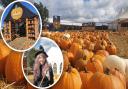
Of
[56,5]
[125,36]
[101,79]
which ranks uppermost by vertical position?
[56,5]

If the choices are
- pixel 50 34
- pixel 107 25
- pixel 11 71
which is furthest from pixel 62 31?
pixel 11 71

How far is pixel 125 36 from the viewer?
4.82 meters

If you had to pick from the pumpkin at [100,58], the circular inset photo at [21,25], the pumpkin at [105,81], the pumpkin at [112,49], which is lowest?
the pumpkin at [105,81]

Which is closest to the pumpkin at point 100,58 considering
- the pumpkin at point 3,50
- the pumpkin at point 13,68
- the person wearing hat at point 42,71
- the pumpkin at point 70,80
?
the pumpkin at point 70,80

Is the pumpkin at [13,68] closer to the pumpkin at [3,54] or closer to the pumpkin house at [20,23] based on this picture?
the pumpkin at [3,54]

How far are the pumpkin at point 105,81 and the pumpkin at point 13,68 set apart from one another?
2.80 feet

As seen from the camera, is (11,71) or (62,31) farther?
(11,71)

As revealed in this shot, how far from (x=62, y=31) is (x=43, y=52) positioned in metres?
0.30

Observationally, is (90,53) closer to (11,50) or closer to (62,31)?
(62,31)

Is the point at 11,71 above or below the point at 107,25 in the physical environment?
below

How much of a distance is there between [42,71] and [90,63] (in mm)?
520

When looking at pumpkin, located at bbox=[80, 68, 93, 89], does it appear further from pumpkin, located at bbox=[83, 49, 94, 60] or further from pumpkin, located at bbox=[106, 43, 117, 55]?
pumpkin, located at bbox=[106, 43, 117, 55]

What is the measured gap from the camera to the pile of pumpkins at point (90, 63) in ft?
16.0

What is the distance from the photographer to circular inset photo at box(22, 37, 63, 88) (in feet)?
→ 16.3
